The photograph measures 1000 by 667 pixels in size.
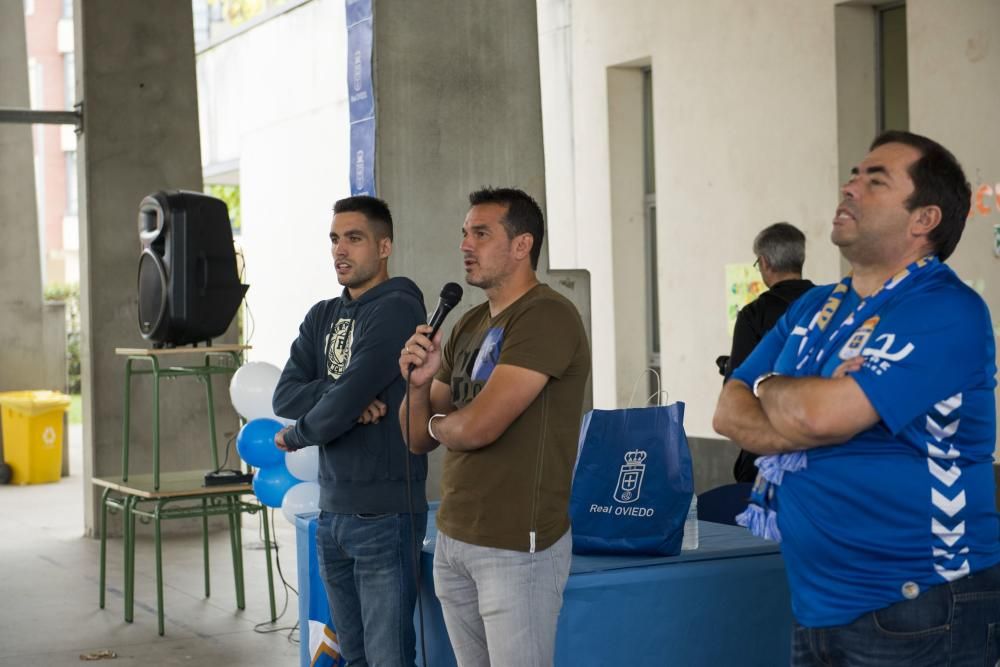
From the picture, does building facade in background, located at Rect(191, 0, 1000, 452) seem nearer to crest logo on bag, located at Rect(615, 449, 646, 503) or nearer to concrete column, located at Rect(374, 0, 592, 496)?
concrete column, located at Rect(374, 0, 592, 496)

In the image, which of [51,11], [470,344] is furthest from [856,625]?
[51,11]

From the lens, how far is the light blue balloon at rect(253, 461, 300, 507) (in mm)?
5469

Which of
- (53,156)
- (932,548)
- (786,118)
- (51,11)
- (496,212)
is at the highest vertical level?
(51,11)

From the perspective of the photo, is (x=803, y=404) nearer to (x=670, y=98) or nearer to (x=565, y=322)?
(x=565, y=322)

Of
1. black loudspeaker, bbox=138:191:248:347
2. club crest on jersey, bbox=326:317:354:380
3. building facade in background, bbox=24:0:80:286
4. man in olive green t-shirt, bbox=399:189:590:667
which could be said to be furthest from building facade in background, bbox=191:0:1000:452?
building facade in background, bbox=24:0:80:286

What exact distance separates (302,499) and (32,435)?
815 centimetres

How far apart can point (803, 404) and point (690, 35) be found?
797 cm

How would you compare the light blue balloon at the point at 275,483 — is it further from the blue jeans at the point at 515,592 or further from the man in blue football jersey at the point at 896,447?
the man in blue football jersey at the point at 896,447

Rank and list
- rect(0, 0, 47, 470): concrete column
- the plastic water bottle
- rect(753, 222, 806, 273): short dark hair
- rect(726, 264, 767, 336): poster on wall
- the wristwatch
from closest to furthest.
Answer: the wristwatch < the plastic water bottle < rect(753, 222, 806, 273): short dark hair < rect(726, 264, 767, 336): poster on wall < rect(0, 0, 47, 470): concrete column

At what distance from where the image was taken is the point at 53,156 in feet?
136

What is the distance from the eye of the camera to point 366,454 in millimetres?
3949

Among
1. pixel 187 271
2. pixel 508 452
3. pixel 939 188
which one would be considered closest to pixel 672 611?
pixel 508 452

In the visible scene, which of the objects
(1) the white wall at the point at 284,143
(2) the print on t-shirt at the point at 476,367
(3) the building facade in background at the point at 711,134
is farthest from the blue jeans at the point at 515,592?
(1) the white wall at the point at 284,143

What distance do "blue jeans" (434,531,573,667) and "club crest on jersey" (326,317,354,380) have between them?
97cm
